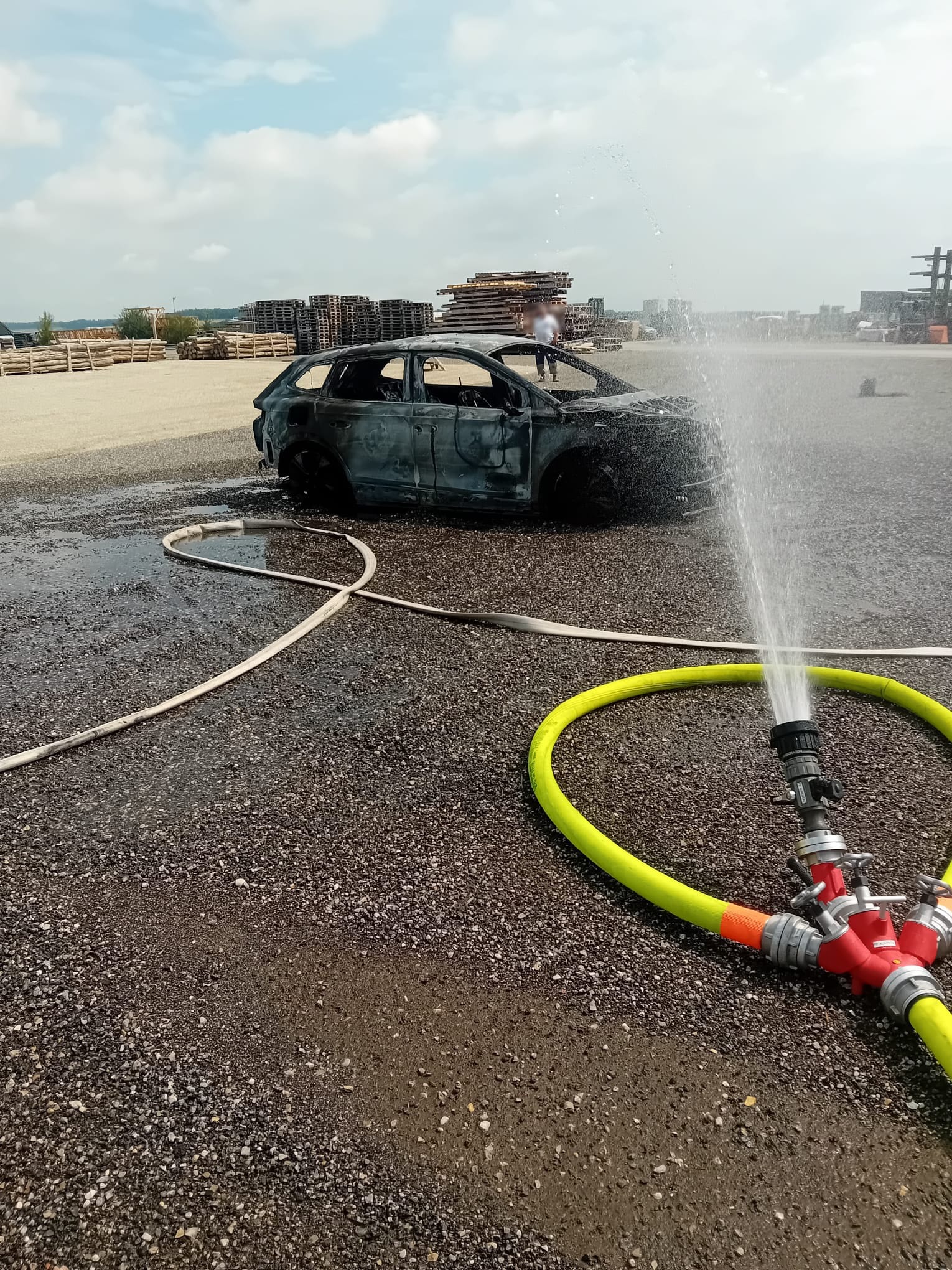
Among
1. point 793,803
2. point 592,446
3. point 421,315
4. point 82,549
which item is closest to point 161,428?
point 82,549

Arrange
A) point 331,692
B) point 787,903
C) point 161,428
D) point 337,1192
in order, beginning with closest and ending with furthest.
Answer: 1. point 337,1192
2. point 787,903
3. point 331,692
4. point 161,428

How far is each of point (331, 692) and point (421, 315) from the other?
109 ft

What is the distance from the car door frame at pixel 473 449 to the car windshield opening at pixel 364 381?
49 cm

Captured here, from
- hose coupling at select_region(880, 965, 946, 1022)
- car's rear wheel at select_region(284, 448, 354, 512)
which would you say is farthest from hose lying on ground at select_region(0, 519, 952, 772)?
hose coupling at select_region(880, 965, 946, 1022)

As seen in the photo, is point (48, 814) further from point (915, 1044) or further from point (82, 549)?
point (82, 549)

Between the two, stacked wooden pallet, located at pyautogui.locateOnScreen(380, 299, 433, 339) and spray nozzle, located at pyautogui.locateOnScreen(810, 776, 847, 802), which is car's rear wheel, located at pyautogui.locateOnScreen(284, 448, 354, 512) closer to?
spray nozzle, located at pyautogui.locateOnScreen(810, 776, 847, 802)

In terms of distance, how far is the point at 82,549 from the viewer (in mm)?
8531

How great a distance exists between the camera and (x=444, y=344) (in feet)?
27.5

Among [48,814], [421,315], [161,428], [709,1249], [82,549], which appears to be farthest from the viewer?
[421,315]

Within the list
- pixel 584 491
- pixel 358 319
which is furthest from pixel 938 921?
pixel 358 319

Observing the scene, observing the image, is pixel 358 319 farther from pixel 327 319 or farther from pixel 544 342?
pixel 544 342

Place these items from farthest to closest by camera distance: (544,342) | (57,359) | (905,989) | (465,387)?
(57,359) → (544,342) → (465,387) → (905,989)

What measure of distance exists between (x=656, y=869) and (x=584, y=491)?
5.33 meters

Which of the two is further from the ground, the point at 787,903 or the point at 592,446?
the point at 592,446
